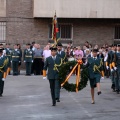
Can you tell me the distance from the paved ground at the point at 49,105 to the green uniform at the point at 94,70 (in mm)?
749

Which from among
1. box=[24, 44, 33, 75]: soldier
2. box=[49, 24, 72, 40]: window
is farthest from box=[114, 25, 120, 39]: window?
box=[24, 44, 33, 75]: soldier

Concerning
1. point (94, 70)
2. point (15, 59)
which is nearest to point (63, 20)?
point (15, 59)

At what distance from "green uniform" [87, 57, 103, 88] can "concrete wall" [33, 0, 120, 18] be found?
44.1ft

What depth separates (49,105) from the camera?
1467 centimetres

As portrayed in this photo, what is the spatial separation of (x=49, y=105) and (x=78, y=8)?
47.5ft

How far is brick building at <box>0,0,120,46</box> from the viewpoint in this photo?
92.9ft

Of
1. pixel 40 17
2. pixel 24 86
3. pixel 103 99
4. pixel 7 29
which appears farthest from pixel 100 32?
pixel 103 99

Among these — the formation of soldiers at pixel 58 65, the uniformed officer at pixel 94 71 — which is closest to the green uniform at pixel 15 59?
the formation of soldiers at pixel 58 65

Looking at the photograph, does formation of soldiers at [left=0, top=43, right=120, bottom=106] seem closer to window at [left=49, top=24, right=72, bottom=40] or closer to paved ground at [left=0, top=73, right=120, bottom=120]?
paved ground at [left=0, top=73, right=120, bottom=120]

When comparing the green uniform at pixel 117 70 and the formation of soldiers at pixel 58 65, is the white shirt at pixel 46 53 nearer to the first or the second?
the formation of soldiers at pixel 58 65

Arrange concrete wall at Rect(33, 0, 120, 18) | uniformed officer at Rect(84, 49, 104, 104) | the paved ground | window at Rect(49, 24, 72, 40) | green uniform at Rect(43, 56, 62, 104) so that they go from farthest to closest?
1. window at Rect(49, 24, 72, 40)
2. concrete wall at Rect(33, 0, 120, 18)
3. uniformed officer at Rect(84, 49, 104, 104)
4. green uniform at Rect(43, 56, 62, 104)
5. the paved ground

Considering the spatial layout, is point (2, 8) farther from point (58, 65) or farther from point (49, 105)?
point (49, 105)

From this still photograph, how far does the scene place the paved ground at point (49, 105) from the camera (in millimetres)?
12672

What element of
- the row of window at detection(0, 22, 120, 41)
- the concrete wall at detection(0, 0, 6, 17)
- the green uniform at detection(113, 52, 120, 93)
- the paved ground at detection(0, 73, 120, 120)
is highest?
the concrete wall at detection(0, 0, 6, 17)
